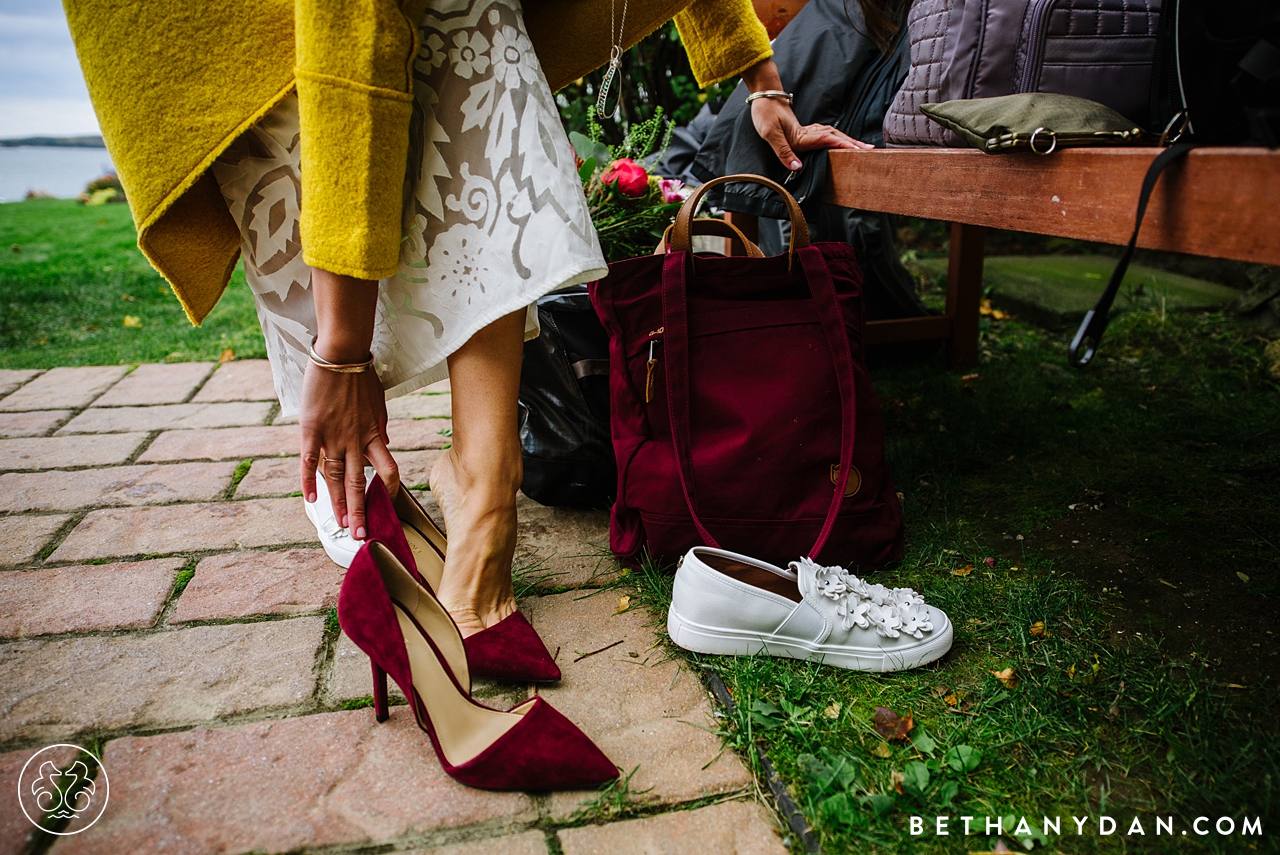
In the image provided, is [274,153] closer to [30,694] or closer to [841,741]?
[30,694]

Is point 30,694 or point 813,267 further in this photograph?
point 813,267

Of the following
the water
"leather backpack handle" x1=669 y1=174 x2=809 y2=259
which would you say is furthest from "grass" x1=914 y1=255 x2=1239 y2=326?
the water

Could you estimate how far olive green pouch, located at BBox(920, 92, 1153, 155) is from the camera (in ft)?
3.90

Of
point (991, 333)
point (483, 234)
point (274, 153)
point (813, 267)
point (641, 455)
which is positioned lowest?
point (991, 333)

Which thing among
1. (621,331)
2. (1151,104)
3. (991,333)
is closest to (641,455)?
(621,331)

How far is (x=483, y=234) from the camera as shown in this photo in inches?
50.4

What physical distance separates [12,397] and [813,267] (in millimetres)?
2886

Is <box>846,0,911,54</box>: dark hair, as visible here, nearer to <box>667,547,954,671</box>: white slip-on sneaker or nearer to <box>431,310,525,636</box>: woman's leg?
<box>431,310,525,636</box>: woman's leg

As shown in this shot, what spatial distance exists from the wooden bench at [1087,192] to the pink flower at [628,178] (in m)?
0.53

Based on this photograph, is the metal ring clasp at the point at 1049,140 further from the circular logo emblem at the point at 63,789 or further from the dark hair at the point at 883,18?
the circular logo emblem at the point at 63,789

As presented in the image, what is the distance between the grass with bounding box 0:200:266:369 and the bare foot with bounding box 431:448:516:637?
2.36 m

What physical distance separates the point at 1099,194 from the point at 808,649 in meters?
A: 0.84

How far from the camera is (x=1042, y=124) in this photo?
1214 mm

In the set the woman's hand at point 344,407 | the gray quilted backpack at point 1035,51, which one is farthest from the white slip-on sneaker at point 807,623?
the gray quilted backpack at point 1035,51
